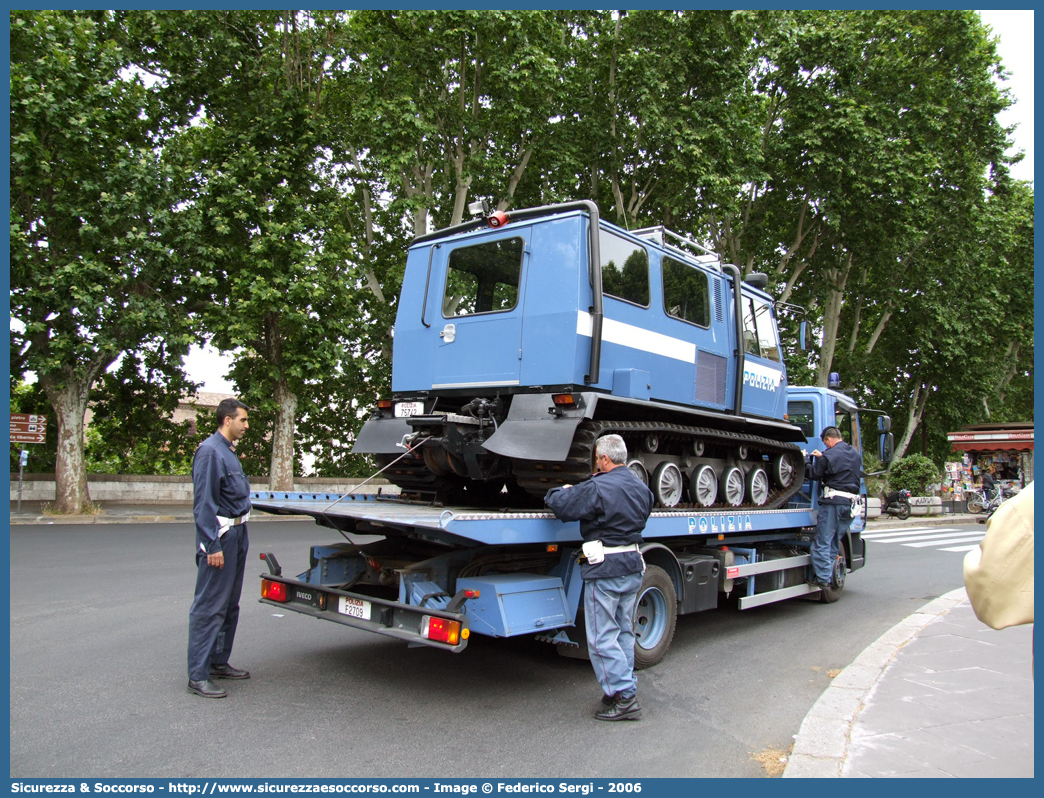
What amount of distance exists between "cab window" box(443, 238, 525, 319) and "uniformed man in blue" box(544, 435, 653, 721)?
243 cm

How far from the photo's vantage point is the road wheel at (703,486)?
7.75 metres

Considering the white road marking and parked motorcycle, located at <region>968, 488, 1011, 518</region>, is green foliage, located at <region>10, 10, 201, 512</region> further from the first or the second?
parked motorcycle, located at <region>968, 488, 1011, 518</region>

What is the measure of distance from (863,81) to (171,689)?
2324 centimetres

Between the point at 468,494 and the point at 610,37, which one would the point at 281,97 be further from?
the point at 468,494

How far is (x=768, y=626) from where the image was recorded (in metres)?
7.96

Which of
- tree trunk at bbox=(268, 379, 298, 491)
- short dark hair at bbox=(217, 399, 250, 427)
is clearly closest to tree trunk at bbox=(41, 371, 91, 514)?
tree trunk at bbox=(268, 379, 298, 491)

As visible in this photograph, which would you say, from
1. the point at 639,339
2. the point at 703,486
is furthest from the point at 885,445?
the point at 639,339

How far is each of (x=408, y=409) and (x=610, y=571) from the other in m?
2.88

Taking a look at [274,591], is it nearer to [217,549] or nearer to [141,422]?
[217,549]

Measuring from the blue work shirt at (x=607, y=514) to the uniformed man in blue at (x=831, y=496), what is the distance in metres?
4.60

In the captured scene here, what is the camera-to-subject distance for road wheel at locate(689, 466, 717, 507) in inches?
305

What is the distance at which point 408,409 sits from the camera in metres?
6.98

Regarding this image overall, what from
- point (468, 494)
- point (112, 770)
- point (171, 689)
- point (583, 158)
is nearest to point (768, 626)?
point (468, 494)

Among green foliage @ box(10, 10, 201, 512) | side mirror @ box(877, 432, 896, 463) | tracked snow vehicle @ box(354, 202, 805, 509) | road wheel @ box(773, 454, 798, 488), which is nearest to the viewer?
tracked snow vehicle @ box(354, 202, 805, 509)
